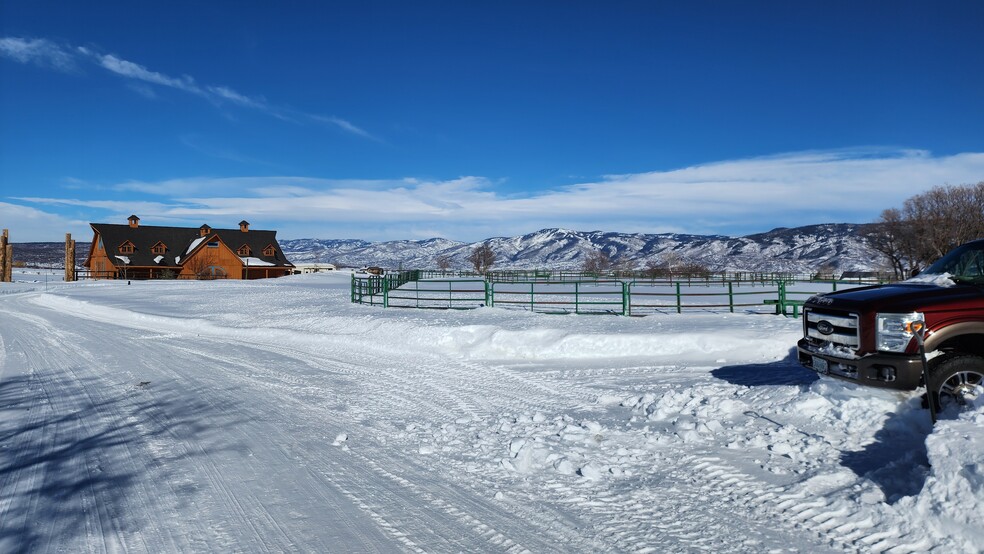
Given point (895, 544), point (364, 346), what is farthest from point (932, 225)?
point (895, 544)

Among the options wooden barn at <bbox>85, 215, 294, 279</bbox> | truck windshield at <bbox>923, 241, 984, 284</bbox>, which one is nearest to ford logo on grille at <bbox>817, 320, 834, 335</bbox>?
truck windshield at <bbox>923, 241, 984, 284</bbox>

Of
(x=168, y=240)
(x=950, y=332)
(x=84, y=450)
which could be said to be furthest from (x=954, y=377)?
(x=168, y=240)

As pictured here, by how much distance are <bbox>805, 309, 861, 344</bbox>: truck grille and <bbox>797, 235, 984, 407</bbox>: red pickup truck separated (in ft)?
0.04

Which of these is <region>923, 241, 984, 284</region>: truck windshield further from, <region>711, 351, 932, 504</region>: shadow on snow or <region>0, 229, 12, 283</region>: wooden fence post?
<region>0, 229, 12, 283</region>: wooden fence post

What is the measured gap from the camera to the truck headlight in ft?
20.1

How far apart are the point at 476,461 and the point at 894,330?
178 inches

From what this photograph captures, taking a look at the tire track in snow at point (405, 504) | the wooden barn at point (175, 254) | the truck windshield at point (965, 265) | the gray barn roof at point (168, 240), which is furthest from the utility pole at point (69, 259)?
the truck windshield at point (965, 265)

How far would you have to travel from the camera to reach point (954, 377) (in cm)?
607

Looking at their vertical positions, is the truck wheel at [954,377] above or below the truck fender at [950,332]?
below

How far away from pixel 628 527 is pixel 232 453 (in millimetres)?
4277

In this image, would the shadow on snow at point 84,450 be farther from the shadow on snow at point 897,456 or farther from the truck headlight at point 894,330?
the truck headlight at point 894,330

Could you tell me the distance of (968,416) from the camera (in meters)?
4.92

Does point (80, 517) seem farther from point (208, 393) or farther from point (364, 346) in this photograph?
point (364, 346)

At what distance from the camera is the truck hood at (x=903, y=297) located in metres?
6.20
